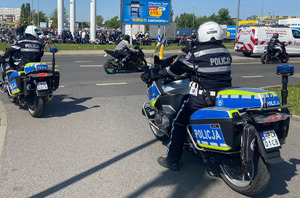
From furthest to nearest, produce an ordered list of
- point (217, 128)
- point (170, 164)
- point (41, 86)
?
point (41, 86) → point (170, 164) → point (217, 128)

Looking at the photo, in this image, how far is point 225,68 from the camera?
4.02 m

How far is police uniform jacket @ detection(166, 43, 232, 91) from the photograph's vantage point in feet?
12.9

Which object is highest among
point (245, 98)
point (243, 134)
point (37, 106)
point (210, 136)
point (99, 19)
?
point (99, 19)

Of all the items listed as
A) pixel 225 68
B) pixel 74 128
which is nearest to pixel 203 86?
pixel 225 68

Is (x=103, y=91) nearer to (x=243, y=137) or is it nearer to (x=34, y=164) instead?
(x=34, y=164)

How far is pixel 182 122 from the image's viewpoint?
13.7 feet

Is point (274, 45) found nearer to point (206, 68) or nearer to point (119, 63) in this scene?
point (119, 63)

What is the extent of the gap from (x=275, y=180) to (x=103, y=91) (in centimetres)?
658

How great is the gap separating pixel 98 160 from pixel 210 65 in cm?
196

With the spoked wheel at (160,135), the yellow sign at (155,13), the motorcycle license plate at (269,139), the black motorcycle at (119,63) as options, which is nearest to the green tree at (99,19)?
the yellow sign at (155,13)

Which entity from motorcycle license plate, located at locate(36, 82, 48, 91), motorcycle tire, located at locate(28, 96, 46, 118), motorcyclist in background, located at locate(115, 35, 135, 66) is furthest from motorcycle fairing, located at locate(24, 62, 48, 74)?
motorcyclist in background, located at locate(115, 35, 135, 66)

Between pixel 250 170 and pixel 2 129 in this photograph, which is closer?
pixel 250 170

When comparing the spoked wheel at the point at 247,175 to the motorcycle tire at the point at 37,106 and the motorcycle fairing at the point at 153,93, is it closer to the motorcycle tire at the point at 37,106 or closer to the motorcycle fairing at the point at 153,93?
the motorcycle fairing at the point at 153,93

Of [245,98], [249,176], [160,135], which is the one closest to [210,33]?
[245,98]
